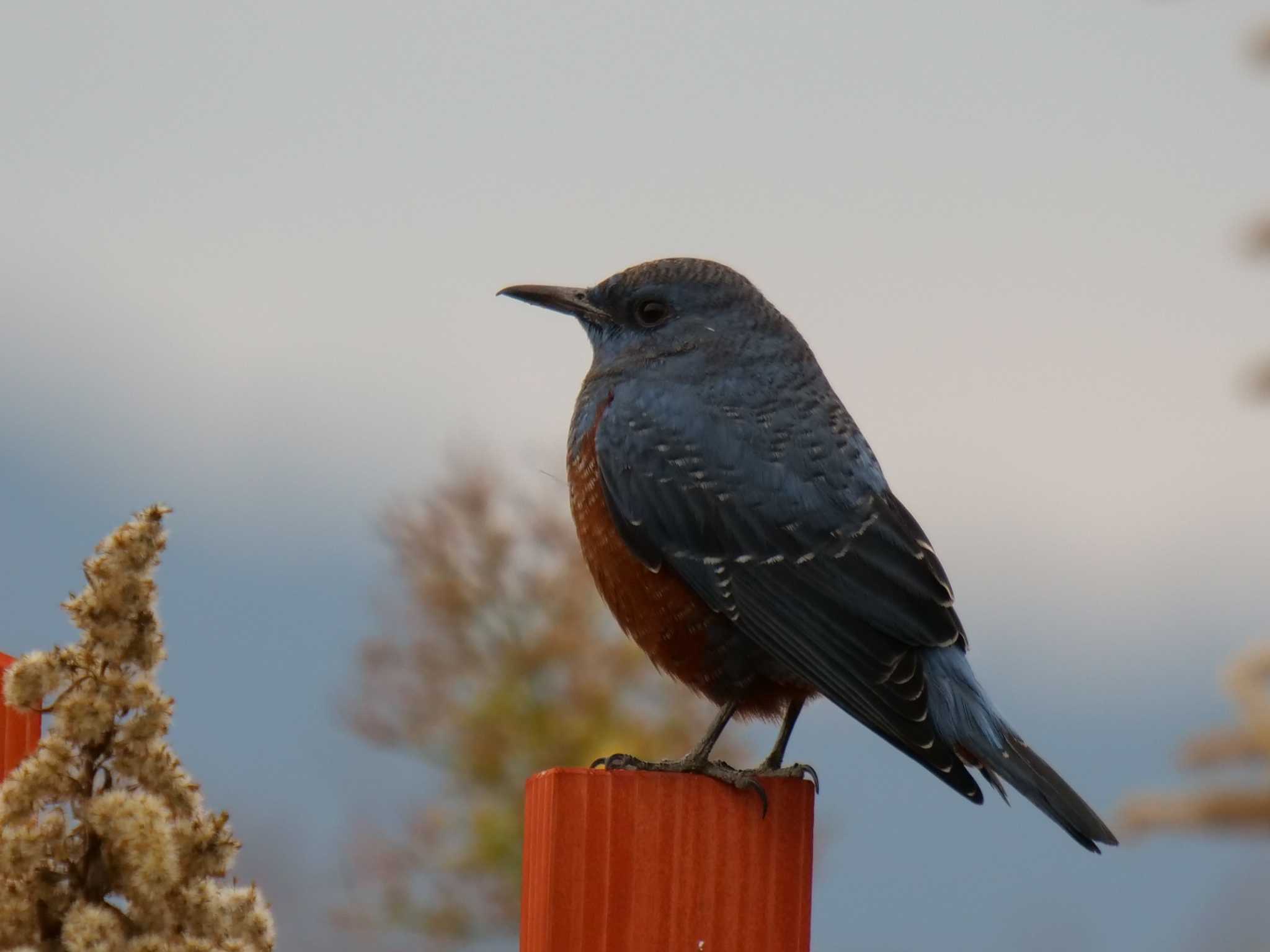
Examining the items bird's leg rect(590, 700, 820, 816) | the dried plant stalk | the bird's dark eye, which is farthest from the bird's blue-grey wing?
the dried plant stalk

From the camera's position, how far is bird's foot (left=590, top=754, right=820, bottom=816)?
3.18 m

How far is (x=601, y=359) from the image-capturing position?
4.64m

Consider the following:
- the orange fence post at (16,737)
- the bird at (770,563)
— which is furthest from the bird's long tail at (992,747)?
the orange fence post at (16,737)

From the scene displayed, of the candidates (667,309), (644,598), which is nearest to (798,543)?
(644,598)

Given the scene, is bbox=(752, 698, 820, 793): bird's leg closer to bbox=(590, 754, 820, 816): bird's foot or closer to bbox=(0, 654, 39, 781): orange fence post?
bbox=(590, 754, 820, 816): bird's foot

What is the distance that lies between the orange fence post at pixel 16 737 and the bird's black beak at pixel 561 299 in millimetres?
2097

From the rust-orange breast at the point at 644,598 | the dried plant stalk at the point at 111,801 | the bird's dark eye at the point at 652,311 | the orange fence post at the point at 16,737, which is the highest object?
the bird's dark eye at the point at 652,311

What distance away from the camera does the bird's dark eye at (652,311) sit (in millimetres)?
4605

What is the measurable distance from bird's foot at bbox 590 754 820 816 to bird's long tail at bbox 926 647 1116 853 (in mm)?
350

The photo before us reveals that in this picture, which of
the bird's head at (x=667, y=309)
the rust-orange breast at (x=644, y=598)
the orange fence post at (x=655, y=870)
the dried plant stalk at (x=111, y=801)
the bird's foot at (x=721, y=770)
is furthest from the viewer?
the bird's head at (x=667, y=309)

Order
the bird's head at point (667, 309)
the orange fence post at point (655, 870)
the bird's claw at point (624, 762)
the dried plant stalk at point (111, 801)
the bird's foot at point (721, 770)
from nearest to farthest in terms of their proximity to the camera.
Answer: the dried plant stalk at point (111, 801) < the orange fence post at point (655, 870) < the bird's foot at point (721, 770) < the bird's claw at point (624, 762) < the bird's head at point (667, 309)

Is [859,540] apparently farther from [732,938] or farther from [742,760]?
[742,760]

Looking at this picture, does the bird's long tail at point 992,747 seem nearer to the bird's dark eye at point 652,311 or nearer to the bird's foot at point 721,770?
the bird's foot at point 721,770

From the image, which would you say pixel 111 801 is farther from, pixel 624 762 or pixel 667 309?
pixel 667 309
